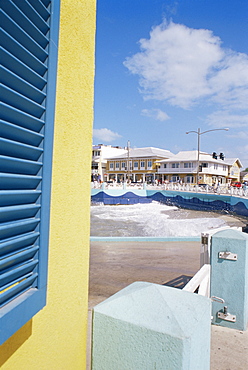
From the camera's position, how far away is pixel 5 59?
128cm

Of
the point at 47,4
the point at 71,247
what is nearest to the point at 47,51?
the point at 47,4

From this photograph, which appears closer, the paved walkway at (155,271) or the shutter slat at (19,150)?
the shutter slat at (19,150)

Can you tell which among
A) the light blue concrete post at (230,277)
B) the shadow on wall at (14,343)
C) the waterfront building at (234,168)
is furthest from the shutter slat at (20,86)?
the waterfront building at (234,168)

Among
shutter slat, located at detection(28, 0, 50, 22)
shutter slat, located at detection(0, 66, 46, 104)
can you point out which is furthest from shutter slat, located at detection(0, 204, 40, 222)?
shutter slat, located at detection(28, 0, 50, 22)

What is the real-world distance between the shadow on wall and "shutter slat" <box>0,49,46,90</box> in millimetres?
1284

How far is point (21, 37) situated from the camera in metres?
1.40

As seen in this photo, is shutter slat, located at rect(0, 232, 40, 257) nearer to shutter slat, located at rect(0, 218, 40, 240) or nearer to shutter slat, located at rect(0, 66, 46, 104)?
shutter slat, located at rect(0, 218, 40, 240)

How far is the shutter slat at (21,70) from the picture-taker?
1271mm

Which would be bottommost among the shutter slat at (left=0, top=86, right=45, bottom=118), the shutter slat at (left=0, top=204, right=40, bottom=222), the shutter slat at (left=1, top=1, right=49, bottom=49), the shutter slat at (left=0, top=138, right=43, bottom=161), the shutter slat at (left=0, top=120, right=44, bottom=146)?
the shutter slat at (left=0, top=204, right=40, bottom=222)

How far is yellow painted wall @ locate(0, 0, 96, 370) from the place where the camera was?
5.82 feet

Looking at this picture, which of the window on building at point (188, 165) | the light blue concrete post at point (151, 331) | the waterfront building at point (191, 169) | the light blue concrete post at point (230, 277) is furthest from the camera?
the window on building at point (188, 165)

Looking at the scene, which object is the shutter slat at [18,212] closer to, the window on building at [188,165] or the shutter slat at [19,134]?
the shutter slat at [19,134]

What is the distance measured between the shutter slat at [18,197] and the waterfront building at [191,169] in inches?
2004

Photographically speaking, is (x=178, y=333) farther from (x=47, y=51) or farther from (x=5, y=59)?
(x=47, y=51)
